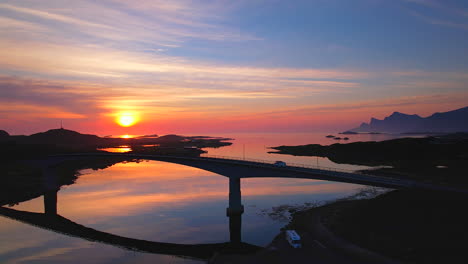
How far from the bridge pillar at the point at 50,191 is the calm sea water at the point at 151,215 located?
1377mm

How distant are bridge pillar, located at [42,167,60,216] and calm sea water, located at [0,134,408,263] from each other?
1.38 meters

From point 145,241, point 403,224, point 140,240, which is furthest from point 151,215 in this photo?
point 403,224

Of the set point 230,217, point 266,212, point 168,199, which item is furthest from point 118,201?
point 266,212

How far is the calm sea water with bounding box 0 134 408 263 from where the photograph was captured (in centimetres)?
3884

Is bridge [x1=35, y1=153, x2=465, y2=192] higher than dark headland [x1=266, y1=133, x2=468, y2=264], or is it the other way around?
bridge [x1=35, y1=153, x2=465, y2=192]

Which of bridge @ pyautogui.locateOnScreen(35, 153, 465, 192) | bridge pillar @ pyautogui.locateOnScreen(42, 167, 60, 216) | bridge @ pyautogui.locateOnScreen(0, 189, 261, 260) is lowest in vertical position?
bridge @ pyautogui.locateOnScreen(0, 189, 261, 260)

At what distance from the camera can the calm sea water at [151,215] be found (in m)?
38.8

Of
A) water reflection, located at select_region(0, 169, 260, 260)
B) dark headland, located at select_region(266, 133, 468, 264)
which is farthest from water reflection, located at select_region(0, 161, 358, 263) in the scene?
dark headland, located at select_region(266, 133, 468, 264)

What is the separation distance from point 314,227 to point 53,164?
7214cm

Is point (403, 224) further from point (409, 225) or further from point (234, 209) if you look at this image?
point (234, 209)

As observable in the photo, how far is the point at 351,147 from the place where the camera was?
162250 millimetres

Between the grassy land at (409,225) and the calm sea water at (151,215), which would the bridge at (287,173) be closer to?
the grassy land at (409,225)

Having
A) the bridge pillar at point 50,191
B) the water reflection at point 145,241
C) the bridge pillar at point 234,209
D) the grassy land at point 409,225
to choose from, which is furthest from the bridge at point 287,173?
the bridge pillar at point 50,191

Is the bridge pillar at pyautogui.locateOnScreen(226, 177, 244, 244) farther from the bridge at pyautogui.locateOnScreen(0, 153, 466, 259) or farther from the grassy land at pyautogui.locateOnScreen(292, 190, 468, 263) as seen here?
the grassy land at pyautogui.locateOnScreen(292, 190, 468, 263)
